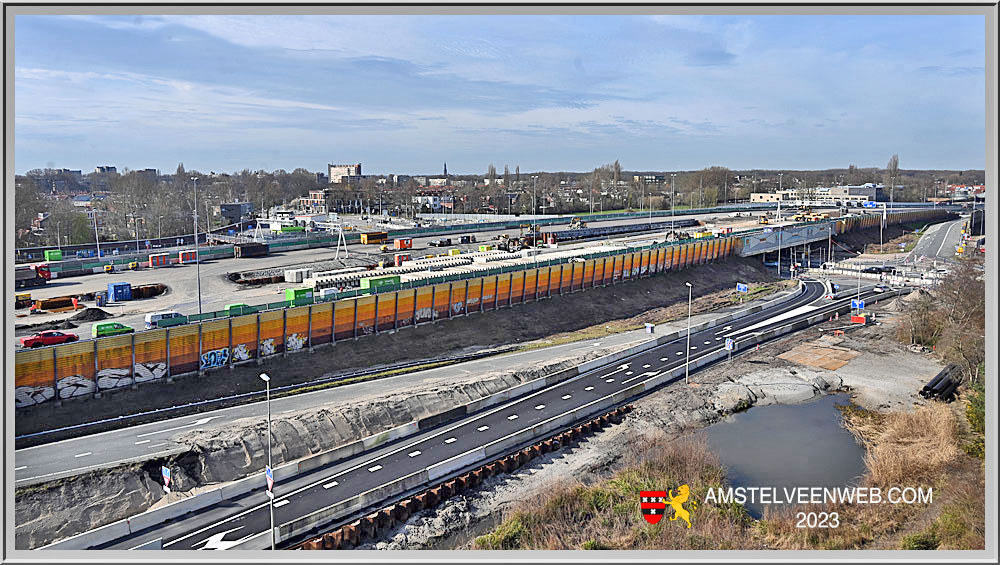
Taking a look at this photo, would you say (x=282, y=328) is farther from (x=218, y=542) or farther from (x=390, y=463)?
(x=218, y=542)

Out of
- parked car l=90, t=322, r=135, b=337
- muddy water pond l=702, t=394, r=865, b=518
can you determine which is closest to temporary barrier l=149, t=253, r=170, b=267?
parked car l=90, t=322, r=135, b=337

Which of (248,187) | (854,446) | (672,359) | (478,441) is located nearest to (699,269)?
(672,359)

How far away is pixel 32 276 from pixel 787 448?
5903cm

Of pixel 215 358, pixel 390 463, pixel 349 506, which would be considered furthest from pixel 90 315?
pixel 349 506

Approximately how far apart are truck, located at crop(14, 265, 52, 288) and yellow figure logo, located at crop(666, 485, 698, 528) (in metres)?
53.7

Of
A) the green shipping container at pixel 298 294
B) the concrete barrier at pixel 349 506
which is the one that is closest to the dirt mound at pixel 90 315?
the green shipping container at pixel 298 294

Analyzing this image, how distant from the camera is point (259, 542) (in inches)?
885

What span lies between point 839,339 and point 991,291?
121 feet

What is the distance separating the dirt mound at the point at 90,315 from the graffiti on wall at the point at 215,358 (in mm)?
12215

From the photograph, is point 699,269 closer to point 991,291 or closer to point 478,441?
point 478,441

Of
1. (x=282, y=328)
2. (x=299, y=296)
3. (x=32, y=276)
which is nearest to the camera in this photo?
(x=282, y=328)

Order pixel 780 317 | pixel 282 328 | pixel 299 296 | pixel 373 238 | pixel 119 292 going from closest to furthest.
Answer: pixel 282 328
pixel 299 296
pixel 119 292
pixel 780 317
pixel 373 238

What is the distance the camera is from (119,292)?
4934 cm

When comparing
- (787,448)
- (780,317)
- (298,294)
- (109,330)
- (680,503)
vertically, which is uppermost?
(298,294)
